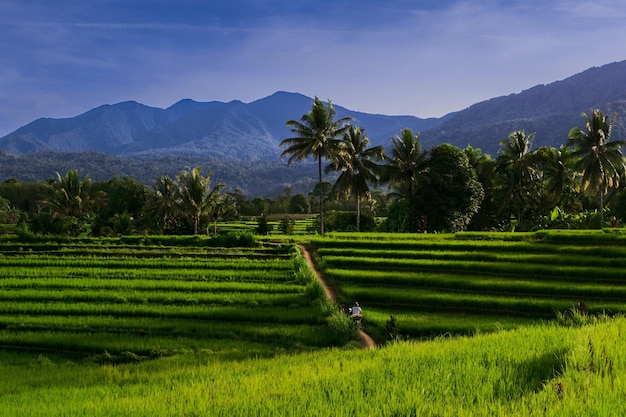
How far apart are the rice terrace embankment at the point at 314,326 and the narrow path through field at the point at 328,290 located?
240mm

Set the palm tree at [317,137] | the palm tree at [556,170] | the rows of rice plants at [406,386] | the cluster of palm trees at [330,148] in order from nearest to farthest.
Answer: the rows of rice plants at [406,386] < the palm tree at [317,137] < the cluster of palm trees at [330,148] < the palm tree at [556,170]

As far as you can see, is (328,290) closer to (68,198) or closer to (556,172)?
(68,198)

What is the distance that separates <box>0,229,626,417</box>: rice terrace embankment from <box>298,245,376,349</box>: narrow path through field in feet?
0.79

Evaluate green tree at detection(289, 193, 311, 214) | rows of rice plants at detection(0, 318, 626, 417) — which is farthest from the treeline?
green tree at detection(289, 193, 311, 214)

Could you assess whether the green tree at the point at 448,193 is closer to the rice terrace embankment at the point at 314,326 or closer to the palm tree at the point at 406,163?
the palm tree at the point at 406,163

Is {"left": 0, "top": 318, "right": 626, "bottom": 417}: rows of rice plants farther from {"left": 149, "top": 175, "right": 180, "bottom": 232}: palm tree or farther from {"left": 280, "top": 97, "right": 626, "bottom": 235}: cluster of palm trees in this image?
{"left": 149, "top": 175, "right": 180, "bottom": 232}: palm tree

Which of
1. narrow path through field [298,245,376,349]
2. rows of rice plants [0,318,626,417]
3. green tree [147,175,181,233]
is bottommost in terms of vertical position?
narrow path through field [298,245,376,349]

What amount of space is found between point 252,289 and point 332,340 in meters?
6.96

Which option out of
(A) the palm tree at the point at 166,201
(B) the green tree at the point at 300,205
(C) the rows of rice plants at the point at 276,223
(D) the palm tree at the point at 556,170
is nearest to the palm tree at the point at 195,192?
(A) the palm tree at the point at 166,201

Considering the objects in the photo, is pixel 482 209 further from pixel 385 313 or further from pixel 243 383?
pixel 243 383

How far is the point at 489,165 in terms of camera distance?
156ft

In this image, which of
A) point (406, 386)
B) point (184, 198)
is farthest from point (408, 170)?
point (406, 386)

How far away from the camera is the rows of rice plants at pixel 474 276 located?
17.4 meters

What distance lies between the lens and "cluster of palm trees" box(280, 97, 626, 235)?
36406 mm
